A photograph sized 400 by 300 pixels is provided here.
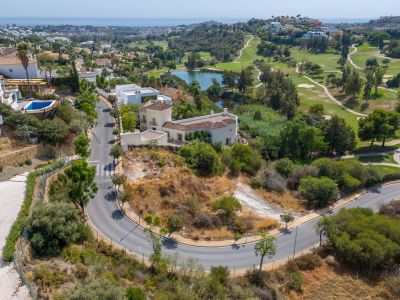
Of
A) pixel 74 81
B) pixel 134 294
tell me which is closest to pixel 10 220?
pixel 134 294

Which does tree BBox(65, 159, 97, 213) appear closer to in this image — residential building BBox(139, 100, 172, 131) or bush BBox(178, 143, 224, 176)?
bush BBox(178, 143, 224, 176)

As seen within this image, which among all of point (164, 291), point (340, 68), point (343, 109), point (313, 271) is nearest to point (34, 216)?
point (164, 291)

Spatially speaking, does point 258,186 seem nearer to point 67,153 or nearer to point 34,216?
point 67,153

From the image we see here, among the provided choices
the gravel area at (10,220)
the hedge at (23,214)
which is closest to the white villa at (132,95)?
the hedge at (23,214)

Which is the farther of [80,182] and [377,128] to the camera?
[377,128]

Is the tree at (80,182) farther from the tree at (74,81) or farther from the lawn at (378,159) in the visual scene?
the lawn at (378,159)

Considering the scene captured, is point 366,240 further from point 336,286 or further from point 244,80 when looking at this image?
point 244,80

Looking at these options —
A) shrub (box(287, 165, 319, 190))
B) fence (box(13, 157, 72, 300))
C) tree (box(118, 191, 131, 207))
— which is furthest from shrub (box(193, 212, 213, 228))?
shrub (box(287, 165, 319, 190))
